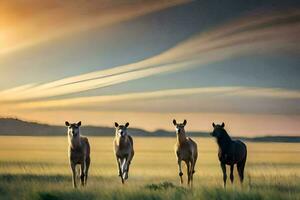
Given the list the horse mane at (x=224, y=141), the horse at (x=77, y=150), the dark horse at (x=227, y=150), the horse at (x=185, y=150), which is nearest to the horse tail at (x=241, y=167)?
the dark horse at (x=227, y=150)

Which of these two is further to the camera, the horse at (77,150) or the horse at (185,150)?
the horse at (185,150)

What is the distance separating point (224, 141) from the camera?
1091 cm

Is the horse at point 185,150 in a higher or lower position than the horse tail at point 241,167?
higher

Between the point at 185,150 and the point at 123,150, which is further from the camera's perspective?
the point at 123,150

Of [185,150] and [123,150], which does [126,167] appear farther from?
[185,150]

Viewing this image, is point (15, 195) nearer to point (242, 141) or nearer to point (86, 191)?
point (86, 191)

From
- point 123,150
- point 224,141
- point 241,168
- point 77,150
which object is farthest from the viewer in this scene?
point 123,150

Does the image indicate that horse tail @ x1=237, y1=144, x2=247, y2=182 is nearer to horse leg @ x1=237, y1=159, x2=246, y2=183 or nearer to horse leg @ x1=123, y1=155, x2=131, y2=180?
horse leg @ x1=237, y1=159, x2=246, y2=183

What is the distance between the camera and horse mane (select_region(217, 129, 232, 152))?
35.7 ft

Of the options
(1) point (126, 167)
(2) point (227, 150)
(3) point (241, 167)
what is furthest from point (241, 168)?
(1) point (126, 167)

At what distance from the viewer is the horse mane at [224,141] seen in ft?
35.7

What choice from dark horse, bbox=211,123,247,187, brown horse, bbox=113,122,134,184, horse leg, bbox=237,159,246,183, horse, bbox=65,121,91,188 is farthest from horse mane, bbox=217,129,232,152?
horse, bbox=65,121,91,188

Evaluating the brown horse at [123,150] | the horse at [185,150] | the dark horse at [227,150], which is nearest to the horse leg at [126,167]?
the brown horse at [123,150]

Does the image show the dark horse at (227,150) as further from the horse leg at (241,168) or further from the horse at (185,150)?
the horse at (185,150)
